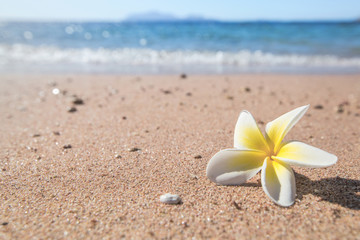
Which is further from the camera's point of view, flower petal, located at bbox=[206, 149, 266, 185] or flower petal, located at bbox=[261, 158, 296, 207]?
flower petal, located at bbox=[206, 149, 266, 185]

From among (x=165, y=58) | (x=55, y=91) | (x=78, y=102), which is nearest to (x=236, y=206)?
(x=78, y=102)

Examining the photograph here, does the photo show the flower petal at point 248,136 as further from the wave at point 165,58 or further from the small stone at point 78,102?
the wave at point 165,58

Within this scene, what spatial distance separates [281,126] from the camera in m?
1.51

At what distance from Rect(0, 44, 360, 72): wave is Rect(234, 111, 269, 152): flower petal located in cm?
675

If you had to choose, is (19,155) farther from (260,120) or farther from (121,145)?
(260,120)

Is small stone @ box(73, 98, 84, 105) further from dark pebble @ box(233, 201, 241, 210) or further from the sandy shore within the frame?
dark pebble @ box(233, 201, 241, 210)

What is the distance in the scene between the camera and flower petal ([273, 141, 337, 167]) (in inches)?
50.5

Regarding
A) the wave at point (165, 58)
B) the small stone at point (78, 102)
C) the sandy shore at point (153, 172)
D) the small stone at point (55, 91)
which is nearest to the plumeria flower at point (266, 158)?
the sandy shore at point (153, 172)

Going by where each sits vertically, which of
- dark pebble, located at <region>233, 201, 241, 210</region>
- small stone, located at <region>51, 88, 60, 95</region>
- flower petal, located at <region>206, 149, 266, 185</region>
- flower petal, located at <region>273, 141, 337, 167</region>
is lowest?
dark pebble, located at <region>233, 201, 241, 210</region>

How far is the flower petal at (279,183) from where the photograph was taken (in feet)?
4.47

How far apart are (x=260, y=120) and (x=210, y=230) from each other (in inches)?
76.3

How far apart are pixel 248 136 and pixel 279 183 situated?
277mm

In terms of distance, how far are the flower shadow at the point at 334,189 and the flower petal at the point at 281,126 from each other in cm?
31

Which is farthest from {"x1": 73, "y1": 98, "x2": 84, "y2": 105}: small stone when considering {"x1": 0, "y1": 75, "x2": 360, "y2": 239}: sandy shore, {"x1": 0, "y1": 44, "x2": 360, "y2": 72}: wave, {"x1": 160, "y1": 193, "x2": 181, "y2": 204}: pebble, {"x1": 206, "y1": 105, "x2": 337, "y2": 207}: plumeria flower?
{"x1": 0, "y1": 44, "x2": 360, "y2": 72}: wave
